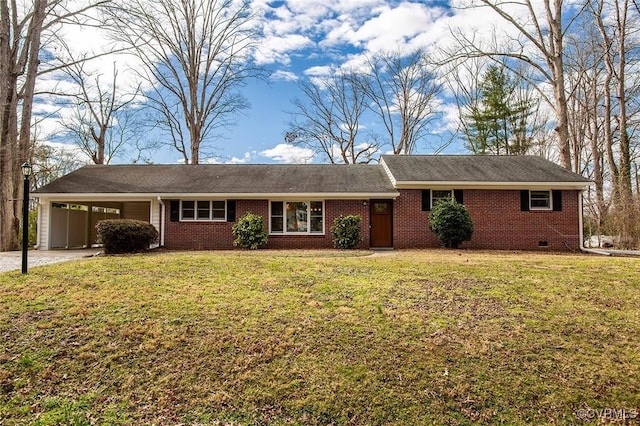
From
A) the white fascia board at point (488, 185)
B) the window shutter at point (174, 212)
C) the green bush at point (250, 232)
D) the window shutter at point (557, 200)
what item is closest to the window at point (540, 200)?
the window shutter at point (557, 200)

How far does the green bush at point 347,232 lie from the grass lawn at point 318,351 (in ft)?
23.8

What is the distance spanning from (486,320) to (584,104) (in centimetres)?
2643

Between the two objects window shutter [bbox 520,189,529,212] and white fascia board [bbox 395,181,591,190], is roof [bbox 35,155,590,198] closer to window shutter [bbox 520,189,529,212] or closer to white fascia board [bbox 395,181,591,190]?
white fascia board [bbox 395,181,591,190]

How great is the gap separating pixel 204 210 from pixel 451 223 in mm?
9472

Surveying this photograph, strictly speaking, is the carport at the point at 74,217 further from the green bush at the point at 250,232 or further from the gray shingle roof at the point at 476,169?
the gray shingle roof at the point at 476,169

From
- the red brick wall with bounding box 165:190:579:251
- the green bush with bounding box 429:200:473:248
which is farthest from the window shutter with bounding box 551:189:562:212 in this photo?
the green bush with bounding box 429:200:473:248

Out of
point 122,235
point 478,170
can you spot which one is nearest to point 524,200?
point 478,170

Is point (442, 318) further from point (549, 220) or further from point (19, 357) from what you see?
point (549, 220)

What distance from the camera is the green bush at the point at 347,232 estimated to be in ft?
49.1

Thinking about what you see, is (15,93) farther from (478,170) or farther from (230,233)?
(478,170)

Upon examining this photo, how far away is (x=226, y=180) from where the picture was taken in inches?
664

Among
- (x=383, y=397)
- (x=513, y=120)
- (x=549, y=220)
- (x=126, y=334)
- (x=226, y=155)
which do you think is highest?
(x=513, y=120)

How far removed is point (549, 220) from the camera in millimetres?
15656

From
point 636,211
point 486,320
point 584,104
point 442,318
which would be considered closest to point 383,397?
point 442,318
